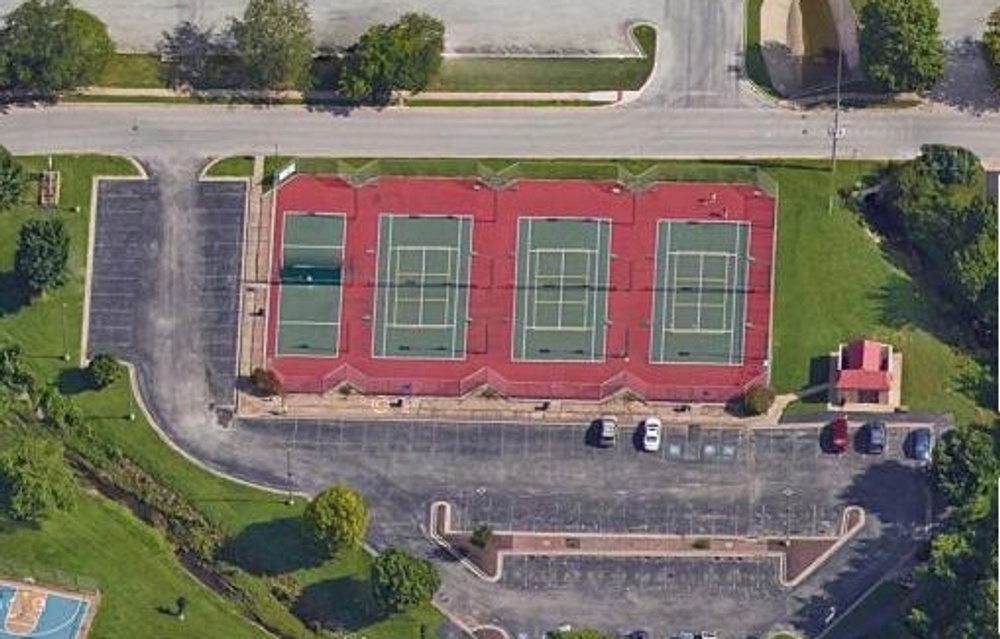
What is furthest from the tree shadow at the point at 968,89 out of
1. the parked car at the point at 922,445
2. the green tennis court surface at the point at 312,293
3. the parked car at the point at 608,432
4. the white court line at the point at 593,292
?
the green tennis court surface at the point at 312,293

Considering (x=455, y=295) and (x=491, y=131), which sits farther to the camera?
(x=491, y=131)

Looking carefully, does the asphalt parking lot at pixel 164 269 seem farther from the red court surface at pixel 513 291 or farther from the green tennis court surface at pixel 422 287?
the green tennis court surface at pixel 422 287

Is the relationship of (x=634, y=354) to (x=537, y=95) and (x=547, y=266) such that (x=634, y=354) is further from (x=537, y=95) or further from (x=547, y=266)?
(x=537, y=95)

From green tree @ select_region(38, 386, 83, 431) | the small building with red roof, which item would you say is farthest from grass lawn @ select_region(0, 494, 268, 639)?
the small building with red roof

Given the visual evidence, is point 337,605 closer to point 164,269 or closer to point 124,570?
point 124,570

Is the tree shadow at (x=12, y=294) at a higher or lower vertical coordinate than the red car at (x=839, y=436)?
higher

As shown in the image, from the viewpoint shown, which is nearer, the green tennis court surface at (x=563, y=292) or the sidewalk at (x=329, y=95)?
the green tennis court surface at (x=563, y=292)

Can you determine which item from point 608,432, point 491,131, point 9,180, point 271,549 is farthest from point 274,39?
point 608,432

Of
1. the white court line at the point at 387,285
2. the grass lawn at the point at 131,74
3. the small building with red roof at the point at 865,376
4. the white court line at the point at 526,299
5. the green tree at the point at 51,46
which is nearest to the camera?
the small building with red roof at the point at 865,376
